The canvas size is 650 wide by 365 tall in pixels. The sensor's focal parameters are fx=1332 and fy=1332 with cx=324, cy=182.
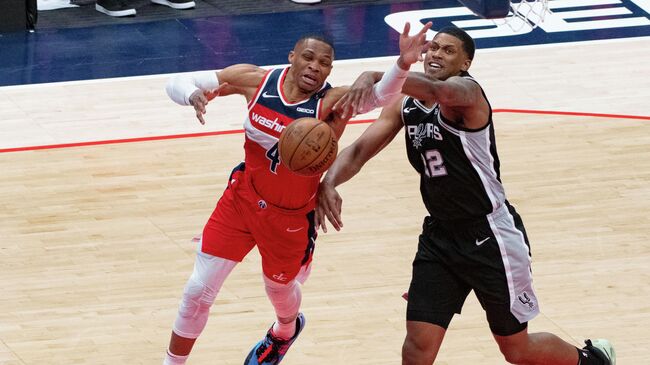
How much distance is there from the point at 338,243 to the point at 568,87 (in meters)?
4.12

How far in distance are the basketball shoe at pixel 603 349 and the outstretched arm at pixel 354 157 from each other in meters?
1.64

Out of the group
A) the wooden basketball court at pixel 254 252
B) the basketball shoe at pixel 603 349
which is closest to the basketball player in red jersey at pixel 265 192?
the wooden basketball court at pixel 254 252

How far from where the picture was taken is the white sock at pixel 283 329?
7.93 m

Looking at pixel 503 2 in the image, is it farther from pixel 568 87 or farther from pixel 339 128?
pixel 339 128

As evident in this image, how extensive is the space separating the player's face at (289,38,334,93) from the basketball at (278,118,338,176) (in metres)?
0.41

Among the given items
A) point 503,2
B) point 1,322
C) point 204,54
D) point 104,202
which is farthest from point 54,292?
point 503,2

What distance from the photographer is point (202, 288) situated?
751 cm

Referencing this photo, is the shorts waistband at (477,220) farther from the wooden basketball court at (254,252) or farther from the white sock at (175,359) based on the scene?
the white sock at (175,359)

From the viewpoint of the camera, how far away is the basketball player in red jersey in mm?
→ 7387

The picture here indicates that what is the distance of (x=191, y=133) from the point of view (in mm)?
11938

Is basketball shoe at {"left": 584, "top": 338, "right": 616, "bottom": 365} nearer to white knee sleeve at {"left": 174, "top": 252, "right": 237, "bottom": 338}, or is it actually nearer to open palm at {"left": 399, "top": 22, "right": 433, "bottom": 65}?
white knee sleeve at {"left": 174, "top": 252, "right": 237, "bottom": 338}

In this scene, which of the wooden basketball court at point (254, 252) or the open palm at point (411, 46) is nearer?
the open palm at point (411, 46)

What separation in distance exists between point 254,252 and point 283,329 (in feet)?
6.17

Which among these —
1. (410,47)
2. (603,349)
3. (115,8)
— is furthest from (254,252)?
(115,8)
